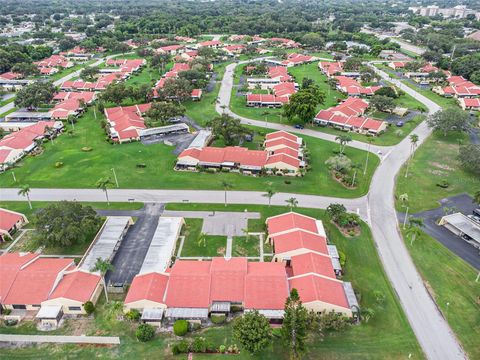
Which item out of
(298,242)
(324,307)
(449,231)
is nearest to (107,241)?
(298,242)

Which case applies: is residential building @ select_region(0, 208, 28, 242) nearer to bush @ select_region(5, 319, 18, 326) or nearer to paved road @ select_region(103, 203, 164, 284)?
bush @ select_region(5, 319, 18, 326)

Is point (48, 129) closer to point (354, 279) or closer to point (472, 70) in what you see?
point (354, 279)

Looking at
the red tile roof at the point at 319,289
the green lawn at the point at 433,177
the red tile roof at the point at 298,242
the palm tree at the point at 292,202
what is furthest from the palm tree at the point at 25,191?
the green lawn at the point at 433,177

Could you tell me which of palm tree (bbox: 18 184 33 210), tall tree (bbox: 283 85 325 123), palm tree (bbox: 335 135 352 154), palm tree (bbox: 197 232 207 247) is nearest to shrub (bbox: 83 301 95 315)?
palm tree (bbox: 197 232 207 247)

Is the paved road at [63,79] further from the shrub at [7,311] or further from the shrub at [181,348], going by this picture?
the shrub at [181,348]

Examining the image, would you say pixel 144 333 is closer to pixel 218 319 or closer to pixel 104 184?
pixel 218 319

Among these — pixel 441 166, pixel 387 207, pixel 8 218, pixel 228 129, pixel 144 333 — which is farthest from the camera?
pixel 228 129
